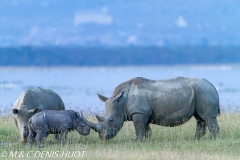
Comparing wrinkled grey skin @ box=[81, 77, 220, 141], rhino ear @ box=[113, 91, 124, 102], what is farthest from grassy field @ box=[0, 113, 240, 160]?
rhino ear @ box=[113, 91, 124, 102]

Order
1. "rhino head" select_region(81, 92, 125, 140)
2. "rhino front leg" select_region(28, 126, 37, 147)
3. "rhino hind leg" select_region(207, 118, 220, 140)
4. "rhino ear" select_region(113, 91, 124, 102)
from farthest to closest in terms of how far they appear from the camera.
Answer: "rhino hind leg" select_region(207, 118, 220, 140) < "rhino ear" select_region(113, 91, 124, 102) < "rhino head" select_region(81, 92, 125, 140) < "rhino front leg" select_region(28, 126, 37, 147)

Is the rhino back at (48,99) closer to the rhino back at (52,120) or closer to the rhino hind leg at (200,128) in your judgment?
the rhino back at (52,120)

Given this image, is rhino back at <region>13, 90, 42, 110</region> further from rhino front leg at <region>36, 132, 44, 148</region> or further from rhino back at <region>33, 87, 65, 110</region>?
rhino front leg at <region>36, 132, 44, 148</region>


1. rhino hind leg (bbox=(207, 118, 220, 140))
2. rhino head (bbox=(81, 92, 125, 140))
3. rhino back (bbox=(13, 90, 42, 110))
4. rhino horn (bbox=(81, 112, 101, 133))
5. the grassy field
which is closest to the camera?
the grassy field

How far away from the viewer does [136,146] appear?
15594mm

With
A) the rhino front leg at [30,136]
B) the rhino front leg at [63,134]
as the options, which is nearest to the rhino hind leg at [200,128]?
the rhino front leg at [63,134]

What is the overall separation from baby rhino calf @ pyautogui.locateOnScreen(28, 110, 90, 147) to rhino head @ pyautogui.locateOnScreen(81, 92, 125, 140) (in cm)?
44

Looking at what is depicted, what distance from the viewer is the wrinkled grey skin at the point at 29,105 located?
52.2ft

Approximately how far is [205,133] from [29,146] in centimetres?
417

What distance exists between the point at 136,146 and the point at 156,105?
1350 mm

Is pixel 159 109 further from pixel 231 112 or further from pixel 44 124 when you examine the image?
pixel 231 112

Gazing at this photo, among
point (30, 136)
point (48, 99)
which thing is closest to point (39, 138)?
point (30, 136)

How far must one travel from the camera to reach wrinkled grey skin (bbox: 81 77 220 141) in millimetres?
16375

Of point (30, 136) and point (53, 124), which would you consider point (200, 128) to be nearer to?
point (53, 124)
